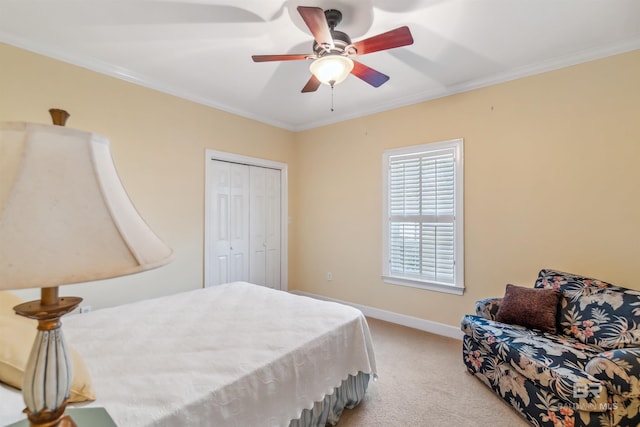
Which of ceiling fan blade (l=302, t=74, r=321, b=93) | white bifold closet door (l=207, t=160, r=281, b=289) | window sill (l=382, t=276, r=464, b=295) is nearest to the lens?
ceiling fan blade (l=302, t=74, r=321, b=93)

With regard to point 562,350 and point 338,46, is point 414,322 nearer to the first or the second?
point 562,350

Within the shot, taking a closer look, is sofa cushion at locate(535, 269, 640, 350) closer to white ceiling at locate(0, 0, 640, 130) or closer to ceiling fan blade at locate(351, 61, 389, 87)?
white ceiling at locate(0, 0, 640, 130)

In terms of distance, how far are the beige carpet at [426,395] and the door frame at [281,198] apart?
204 centimetres

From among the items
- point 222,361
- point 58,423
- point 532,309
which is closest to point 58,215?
point 58,423

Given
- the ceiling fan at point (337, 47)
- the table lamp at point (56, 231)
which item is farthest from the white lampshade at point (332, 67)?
the table lamp at point (56, 231)

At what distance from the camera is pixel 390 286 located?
3.64m

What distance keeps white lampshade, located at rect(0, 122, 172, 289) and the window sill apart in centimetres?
323

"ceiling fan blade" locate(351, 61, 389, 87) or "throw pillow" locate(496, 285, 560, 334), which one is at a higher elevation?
"ceiling fan blade" locate(351, 61, 389, 87)

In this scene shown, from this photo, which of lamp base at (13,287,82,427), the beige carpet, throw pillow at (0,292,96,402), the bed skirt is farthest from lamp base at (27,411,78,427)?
the beige carpet

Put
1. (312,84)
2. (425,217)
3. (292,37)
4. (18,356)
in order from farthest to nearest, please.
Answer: (425,217) → (312,84) → (292,37) → (18,356)

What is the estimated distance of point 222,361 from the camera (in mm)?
1421

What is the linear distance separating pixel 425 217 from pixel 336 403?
222cm

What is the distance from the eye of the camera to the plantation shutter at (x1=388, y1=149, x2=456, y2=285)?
3.22m

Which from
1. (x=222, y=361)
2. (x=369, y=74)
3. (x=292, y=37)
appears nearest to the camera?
(x=222, y=361)
